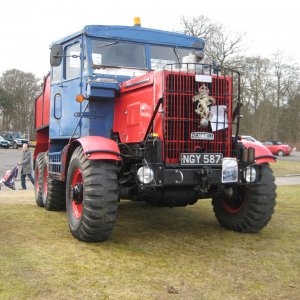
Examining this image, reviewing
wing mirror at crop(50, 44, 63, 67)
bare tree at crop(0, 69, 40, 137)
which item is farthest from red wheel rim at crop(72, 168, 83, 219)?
bare tree at crop(0, 69, 40, 137)

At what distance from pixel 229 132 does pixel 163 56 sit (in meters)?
1.96

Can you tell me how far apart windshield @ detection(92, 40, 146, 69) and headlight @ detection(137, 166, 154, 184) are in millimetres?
2018

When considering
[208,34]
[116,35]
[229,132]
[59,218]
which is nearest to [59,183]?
[59,218]

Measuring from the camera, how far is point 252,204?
20.9 ft

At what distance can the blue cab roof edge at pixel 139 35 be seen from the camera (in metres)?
6.96

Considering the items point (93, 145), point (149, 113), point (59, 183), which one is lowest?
point (59, 183)

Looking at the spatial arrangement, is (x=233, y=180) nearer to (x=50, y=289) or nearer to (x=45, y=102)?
(x=50, y=289)

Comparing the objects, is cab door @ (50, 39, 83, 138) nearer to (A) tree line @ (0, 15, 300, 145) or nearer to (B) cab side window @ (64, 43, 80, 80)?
(B) cab side window @ (64, 43, 80, 80)

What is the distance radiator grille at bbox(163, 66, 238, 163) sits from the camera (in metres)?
5.75

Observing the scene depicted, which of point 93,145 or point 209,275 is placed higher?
point 93,145

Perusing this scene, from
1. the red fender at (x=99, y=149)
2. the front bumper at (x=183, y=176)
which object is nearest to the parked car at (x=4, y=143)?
the red fender at (x=99, y=149)

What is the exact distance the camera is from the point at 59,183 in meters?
8.58

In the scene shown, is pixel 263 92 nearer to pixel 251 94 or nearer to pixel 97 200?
pixel 251 94

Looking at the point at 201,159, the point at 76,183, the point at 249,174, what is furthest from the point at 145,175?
the point at 249,174
